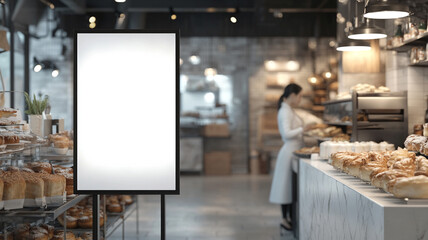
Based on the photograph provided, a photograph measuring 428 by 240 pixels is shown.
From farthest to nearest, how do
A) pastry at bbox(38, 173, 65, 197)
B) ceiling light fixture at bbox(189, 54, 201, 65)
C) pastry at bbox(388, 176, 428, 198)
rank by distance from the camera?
ceiling light fixture at bbox(189, 54, 201, 65) → pastry at bbox(38, 173, 65, 197) → pastry at bbox(388, 176, 428, 198)

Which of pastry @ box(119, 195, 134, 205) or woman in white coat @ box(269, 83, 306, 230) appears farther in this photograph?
woman in white coat @ box(269, 83, 306, 230)

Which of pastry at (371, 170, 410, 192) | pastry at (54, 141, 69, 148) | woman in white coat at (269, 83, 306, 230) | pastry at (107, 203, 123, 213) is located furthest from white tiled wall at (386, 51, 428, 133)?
pastry at (54, 141, 69, 148)

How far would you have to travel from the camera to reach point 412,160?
3.37 m

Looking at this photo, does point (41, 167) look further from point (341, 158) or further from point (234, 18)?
point (234, 18)

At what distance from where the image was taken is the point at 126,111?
118 inches

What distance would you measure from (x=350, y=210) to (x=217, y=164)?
36.1ft

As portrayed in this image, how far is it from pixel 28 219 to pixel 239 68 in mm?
11601

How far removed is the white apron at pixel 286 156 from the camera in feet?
22.8

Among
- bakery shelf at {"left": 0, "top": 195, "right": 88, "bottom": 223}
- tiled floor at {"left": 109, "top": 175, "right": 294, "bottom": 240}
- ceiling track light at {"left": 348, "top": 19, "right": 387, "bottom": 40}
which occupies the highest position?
ceiling track light at {"left": 348, "top": 19, "right": 387, "bottom": 40}

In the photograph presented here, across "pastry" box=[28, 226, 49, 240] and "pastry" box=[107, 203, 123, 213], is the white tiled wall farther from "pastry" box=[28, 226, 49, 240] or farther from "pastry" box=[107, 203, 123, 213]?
"pastry" box=[28, 226, 49, 240]

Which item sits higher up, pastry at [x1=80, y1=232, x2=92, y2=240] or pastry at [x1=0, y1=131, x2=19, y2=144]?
pastry at [x1=0, y1=131, x2=19, y2=144]

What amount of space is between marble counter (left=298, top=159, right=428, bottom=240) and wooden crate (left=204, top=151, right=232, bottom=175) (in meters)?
8.64

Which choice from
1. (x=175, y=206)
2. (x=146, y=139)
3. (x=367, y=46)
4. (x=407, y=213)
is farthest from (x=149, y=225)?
(x=407, y=213)

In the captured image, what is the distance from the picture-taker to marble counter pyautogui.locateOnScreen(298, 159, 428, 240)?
2.65m
